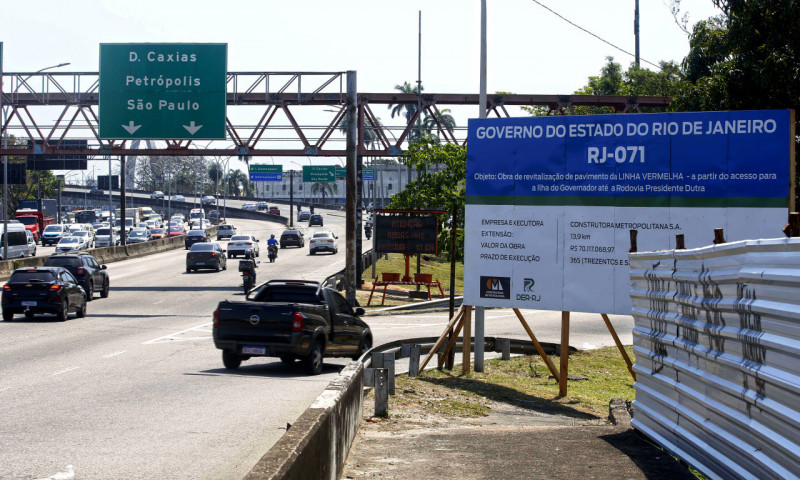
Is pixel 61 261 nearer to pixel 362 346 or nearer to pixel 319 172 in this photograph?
pixel 362 346

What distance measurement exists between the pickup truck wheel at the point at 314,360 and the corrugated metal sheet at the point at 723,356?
8.25 metres

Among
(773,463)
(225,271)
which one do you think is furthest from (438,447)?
(225,271)

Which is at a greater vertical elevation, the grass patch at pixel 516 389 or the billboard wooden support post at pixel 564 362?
the billboard wooden support post at pixel 564 362

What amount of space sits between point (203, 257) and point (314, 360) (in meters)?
37.2

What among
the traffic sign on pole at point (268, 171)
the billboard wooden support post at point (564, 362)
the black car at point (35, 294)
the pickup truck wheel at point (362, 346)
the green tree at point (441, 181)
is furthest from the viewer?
the traffic sign on pole at point (268, 171)

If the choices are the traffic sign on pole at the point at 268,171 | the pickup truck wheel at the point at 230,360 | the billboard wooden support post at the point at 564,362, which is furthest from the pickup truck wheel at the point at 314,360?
the traffic sign on pole at the point at 268,171

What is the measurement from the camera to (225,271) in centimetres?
5553

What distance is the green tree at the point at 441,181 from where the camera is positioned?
1577 inches

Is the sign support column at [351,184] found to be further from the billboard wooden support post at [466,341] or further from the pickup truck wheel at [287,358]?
the billboard wooden support post at [466,341]

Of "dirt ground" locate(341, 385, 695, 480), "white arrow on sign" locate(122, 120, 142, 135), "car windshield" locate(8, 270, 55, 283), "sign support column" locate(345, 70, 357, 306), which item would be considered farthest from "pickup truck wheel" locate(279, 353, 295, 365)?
"white arrow on sign" locate(122, 120, 142, 135)

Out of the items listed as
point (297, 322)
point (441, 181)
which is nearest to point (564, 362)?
point (297, 322)

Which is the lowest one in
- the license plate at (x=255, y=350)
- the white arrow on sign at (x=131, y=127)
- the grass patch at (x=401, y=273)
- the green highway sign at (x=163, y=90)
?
the grass patch at (x=401, y=273)

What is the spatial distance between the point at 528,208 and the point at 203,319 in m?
16.3

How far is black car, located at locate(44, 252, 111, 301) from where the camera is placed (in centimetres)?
3553
